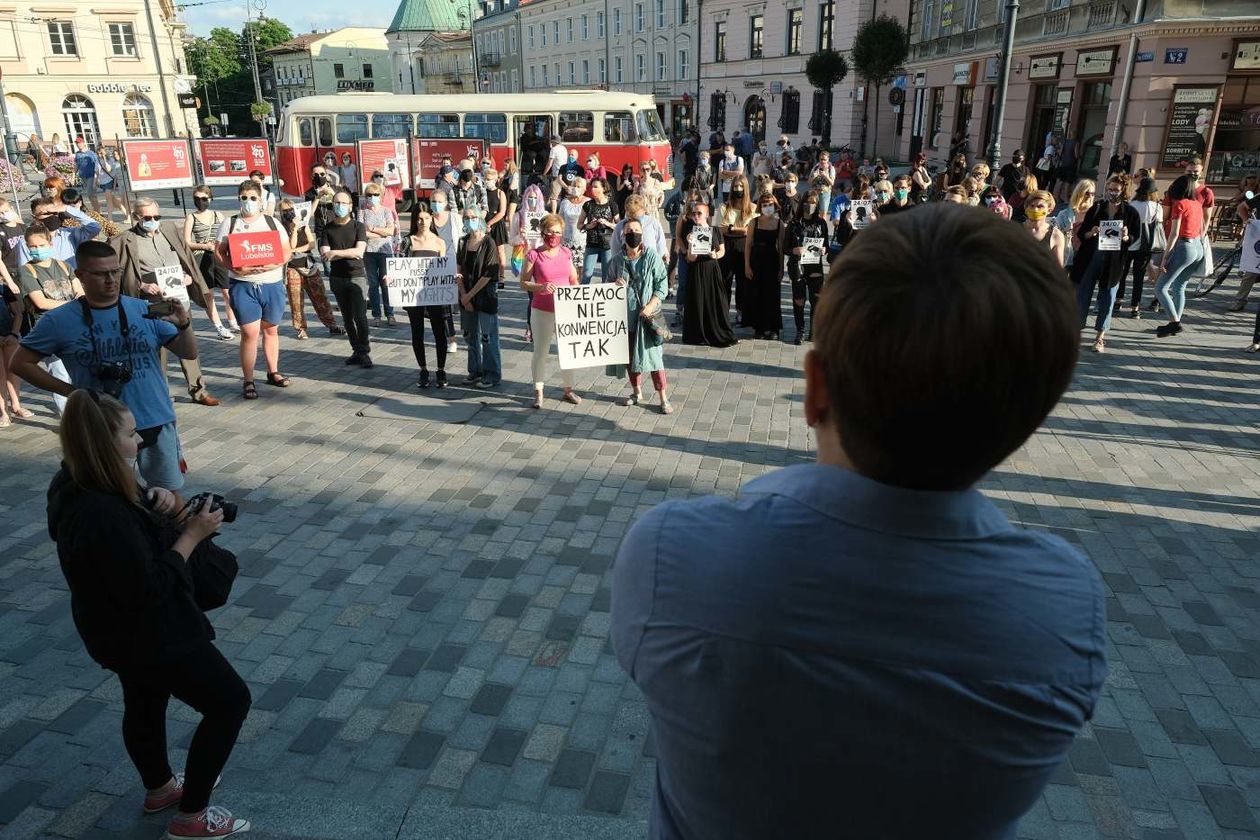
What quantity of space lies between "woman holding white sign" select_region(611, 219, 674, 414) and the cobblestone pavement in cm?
61

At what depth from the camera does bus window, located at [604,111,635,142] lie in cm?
2316

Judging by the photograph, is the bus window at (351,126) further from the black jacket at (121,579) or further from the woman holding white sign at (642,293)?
the black jacket at (121,579)

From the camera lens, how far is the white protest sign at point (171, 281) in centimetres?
773

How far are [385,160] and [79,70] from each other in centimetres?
4692

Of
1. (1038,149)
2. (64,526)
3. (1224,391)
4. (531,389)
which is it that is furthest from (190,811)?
(1038,149)

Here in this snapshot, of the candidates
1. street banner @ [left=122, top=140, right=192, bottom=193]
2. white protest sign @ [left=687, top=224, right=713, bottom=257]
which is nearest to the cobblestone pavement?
white protest sign @ [left=687, top=224, right=713, bottom=257]

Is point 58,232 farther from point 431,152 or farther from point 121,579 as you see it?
point 431,152

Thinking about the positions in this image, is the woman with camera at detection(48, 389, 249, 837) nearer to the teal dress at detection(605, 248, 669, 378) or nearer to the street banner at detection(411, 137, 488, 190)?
the teal dress at detection(605, 248, 669, 378)

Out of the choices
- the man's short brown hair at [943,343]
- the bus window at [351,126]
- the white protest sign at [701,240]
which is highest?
the bus window at [351,126]

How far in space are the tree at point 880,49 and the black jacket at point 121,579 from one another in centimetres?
3740

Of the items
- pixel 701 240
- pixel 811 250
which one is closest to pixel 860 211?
pixel 811 250

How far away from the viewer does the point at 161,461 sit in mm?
4762

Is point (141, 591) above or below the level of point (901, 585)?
below

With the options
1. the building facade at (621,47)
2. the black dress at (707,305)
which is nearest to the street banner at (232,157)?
the black dress at (707,305)
